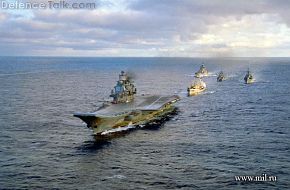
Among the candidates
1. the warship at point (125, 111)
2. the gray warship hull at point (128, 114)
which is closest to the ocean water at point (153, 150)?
the gray warship hull at point (128, 114)

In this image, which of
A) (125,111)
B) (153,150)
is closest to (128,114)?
(125,111)

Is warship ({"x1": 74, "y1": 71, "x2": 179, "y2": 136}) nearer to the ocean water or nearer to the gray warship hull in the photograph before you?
the gray warship hull

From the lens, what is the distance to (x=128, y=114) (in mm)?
104312

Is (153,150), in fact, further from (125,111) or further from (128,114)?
(125,111)

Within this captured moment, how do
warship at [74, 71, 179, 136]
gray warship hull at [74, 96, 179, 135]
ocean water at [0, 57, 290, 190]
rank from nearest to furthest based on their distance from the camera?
ocean water at [0, 57, 290, 190]
gray warship hull at [74, 96, 179, 135]
warship at [74, 71, 179, 136]

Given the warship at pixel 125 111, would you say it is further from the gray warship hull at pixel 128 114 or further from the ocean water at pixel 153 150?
the ocean water at pixel 153 150

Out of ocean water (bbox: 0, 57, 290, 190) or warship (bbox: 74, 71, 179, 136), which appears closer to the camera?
ocean water (bbox: 0, 57, 290, 190)

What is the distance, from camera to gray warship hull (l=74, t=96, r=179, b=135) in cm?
9419

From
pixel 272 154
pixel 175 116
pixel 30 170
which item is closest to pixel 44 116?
pixel 175 116

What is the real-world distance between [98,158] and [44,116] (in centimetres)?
4488

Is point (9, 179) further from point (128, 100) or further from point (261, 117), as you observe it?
point (261, 117)

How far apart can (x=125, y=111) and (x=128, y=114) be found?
1.11 m

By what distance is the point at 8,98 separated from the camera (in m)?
154

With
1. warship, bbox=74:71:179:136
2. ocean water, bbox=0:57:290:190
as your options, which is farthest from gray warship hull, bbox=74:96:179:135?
ocean water, bbox=0:57:290:190
